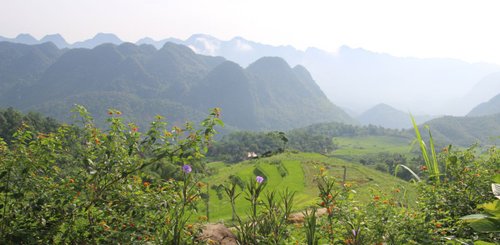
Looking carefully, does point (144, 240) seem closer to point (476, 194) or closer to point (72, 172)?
point (72, 172)

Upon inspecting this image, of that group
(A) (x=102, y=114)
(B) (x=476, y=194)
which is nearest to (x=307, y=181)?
(B) (x=476, y=194)

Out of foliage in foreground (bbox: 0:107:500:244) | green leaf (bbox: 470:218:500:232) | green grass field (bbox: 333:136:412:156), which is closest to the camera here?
green leaf (bbox: 470:218:500:232)

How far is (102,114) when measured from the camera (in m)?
171

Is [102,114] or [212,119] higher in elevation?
[102,114]

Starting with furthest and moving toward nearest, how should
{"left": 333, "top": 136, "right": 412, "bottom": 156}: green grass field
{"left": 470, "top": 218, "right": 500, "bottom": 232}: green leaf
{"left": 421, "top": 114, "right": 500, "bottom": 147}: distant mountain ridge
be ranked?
{"left": 421, "top": 114, "right": 500, "bottom": 147}: distant mountain ridge → {"left": 333, "top": 136, "right": 412, "bottom": 156}: green grass field → {"left": 470, "top": 218, "right": 500, "bottom": 232}: green leaf

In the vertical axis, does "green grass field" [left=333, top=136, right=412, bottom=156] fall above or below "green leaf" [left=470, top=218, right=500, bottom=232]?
below

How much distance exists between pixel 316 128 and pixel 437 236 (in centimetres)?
13477

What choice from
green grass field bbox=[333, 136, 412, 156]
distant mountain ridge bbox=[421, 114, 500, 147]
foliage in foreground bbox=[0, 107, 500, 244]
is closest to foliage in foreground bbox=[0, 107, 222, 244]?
foliage in foreground bbox=[0, 107, 500, 244]

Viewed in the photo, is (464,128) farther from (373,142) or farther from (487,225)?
(487,225)

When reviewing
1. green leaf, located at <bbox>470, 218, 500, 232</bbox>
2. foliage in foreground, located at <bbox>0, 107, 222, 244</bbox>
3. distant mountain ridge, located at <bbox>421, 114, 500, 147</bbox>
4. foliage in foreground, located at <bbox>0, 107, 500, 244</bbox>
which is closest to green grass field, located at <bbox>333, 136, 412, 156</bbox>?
distant mountain ridge, located at <bbox>421, 114, 500, 147</bbox>

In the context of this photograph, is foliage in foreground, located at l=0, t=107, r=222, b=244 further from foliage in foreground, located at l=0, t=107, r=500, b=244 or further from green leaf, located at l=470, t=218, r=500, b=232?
green leaf, located at l=470, t=218, r=500, b=232

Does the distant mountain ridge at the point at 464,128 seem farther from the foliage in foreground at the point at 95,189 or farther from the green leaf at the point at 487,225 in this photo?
the green leaf at the point at 487,225

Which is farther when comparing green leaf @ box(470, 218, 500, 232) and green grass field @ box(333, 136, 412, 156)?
green grass field @ box(333, 136, 412, 156)

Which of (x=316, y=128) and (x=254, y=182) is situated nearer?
(x=254, y=182)
